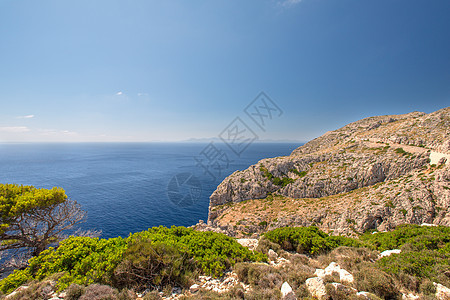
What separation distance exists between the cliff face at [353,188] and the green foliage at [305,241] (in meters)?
17.6

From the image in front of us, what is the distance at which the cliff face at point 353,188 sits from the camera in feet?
83.2

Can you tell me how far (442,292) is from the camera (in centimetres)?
662

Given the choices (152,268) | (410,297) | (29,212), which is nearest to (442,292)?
(410,297)

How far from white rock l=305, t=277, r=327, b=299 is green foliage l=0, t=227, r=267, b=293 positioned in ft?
12.8

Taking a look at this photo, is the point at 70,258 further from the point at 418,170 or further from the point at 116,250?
the point at 418,170

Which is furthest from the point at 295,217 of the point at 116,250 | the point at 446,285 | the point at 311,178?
the point at 116,250

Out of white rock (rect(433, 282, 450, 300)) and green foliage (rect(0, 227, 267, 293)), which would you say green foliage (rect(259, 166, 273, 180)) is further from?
white rock (rect(433, 282, 450, 300))

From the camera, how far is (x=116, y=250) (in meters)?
9.32

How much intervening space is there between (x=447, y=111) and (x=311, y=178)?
3972 cm

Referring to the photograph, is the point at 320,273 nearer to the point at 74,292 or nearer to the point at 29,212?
the point at 74,292

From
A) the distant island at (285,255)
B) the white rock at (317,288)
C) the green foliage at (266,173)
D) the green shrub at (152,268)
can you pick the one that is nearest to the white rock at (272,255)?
the distant island at (285,255)

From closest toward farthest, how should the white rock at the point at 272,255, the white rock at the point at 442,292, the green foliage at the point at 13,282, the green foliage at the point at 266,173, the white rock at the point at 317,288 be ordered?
1. the white rock at the point at 442,292
2. the white rock at the point at 317,288
3. the green foliage at the point at 13,282
4. the white rock at the point at 272,255
5. the green foliage at the point at 266,173

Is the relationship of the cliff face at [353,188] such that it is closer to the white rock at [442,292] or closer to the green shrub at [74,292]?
the white rock at [442,292]

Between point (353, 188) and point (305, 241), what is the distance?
99.9 ft
